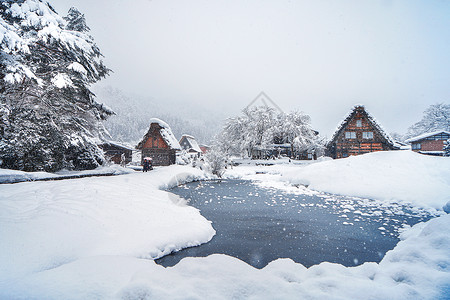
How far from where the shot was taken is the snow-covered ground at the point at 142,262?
254 cm

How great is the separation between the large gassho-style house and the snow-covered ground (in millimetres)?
27768

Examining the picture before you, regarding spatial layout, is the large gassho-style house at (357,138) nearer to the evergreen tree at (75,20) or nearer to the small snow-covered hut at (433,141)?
the small snow-covered hut at (433,141)

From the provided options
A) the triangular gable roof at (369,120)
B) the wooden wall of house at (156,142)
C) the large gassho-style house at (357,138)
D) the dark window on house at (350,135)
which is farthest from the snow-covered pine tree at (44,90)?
the dark window on house at (350,135)

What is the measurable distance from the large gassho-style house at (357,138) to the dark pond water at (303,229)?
77.7 feet

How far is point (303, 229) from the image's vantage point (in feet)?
20.2

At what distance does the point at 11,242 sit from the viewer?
3607 millimetres

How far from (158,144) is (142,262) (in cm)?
2852

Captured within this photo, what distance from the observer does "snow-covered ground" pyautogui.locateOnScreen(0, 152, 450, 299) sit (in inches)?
100

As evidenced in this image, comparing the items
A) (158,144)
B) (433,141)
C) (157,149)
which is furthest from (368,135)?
(157,149)

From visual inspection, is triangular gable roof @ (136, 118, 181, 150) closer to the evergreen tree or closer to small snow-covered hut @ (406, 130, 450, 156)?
the evergreen tree

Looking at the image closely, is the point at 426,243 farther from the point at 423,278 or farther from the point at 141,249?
the point at 141,249

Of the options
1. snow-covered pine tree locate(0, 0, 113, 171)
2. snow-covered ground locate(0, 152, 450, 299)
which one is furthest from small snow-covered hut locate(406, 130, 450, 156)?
snow-covered pine tree locate(0, 0, 113, 171)

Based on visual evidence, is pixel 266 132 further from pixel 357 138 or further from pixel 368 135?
pixel 368 135

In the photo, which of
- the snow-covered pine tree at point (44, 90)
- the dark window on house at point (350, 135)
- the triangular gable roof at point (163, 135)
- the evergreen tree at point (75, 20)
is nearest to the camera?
the snow-covered pine tree at point (44, 90)
